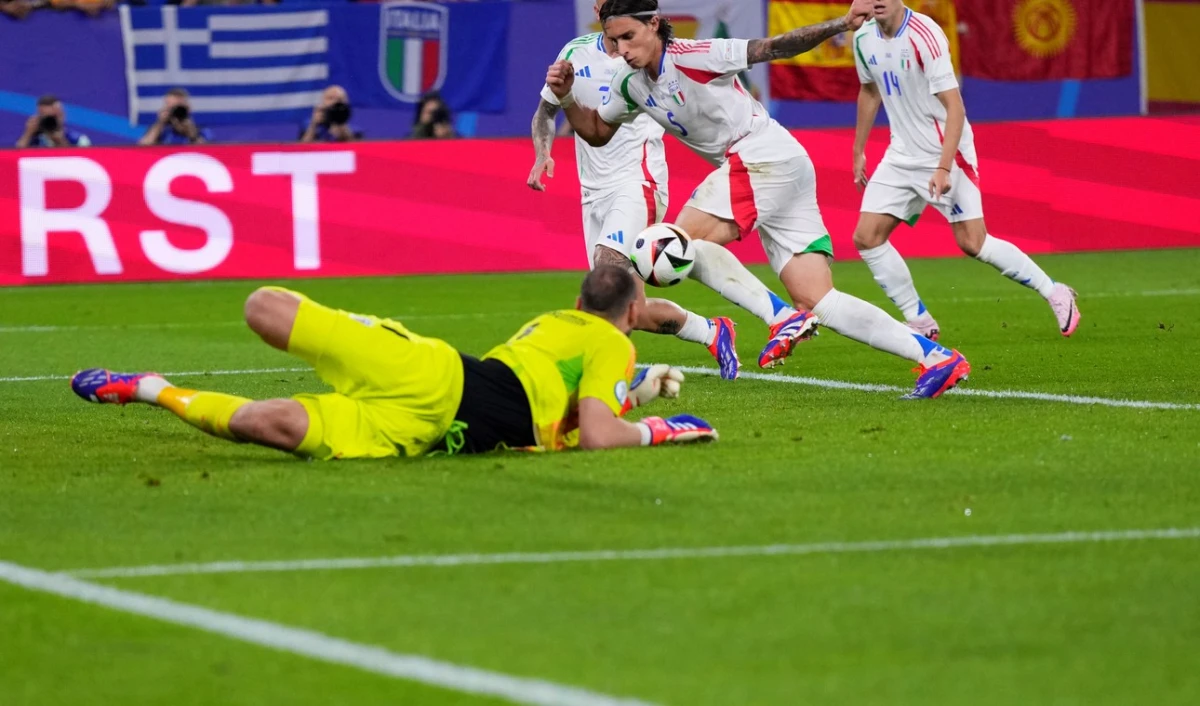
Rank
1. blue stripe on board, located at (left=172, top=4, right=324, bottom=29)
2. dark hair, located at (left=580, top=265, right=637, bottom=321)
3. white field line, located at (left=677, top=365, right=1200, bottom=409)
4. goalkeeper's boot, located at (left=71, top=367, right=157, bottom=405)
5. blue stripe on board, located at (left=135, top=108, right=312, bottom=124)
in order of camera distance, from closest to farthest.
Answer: dark hair, located at (left=580, top=265, right=637, bottom=321), goalkeeper's boot, located at (left=71, top=367, right=157, bottom=405), white field line, located at (left=677, top=365, right=1200, bottom=409), blue stripe on board, located at (left=172, top=4, right=324, bottom=29), blue stripe on board, located at (left=135, top=108, right=312, bottom=124)

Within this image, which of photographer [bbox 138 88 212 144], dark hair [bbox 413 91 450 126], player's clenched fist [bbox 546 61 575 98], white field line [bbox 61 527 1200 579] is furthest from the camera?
dark hair [bbox 413 91 450 126]

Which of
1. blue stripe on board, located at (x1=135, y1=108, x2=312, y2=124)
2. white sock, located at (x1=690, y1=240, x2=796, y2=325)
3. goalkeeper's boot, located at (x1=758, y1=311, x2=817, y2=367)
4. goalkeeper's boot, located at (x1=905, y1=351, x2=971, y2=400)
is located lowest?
blue stripe on board, located at (x1=135, y1=108, x2=312, y2=124)

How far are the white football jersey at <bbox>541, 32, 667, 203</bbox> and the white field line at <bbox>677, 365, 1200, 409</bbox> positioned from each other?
1.14 m

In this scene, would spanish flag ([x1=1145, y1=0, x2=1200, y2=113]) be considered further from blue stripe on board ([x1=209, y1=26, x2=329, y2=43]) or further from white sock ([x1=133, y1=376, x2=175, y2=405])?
white sock ([x1=133, y1=376, x2=175, y2=405])

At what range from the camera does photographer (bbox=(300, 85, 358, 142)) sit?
1917 cm

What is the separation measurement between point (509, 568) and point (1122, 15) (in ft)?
67.4

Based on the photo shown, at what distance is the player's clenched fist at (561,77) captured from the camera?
355 inches

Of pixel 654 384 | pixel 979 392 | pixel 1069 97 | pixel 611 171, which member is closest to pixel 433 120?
pixel 1069 97

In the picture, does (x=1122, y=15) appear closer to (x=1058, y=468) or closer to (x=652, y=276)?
(x=652, y=276)

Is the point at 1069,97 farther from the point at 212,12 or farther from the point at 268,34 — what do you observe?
the point at 212,12

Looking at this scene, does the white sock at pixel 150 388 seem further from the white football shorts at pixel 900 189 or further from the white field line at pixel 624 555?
the white football shorts at pixel 900 189

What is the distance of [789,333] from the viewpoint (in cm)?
855

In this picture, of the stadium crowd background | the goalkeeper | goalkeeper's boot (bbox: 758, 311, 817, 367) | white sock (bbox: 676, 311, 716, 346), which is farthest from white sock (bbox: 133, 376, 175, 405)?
the stadium crowd background

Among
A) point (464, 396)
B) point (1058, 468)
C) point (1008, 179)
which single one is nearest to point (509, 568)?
point (464, 396)
